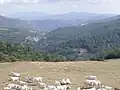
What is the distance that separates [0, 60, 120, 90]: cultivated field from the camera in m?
25.8

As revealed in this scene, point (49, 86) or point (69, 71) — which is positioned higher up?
point (69, 71)

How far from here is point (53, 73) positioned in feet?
96.3

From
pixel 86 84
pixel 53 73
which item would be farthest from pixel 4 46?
pixel 86 84

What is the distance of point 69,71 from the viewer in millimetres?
30750

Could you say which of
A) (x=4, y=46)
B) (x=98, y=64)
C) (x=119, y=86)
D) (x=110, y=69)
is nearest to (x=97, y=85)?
(x=119, y=86)

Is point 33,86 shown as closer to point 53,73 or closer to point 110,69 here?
point 53,73

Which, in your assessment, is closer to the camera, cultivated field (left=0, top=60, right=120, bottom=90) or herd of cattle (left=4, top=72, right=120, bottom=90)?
herd of cattle (left=4, top=72, right=120, bottom=90)

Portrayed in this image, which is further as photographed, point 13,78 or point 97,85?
point 13,78

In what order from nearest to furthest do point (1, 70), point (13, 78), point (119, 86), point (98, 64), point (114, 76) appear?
point (119, 86), point (13, 78), point (114, 76), point (1, 70), point (98, 64)

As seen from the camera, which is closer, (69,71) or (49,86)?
(49,86)

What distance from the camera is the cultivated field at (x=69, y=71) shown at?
25816mm

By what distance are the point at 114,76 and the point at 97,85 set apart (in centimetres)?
648

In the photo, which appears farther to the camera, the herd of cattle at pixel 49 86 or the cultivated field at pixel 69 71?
the cultivated field at pixel 69 71

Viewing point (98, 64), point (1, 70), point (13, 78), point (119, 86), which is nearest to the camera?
point (119, 86)
